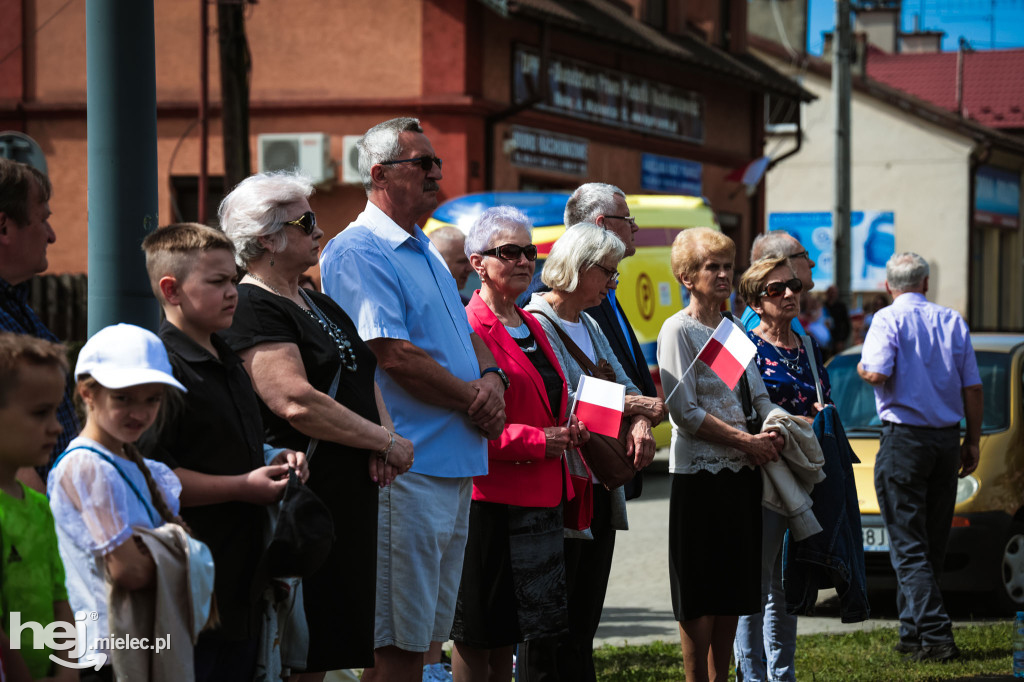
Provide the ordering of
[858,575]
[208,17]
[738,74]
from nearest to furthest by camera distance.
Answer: [858,575], [208,17], [738,74]

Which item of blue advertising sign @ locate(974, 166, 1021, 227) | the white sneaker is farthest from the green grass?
blue advertising sign @ locate(974, 166, 1021, 227)

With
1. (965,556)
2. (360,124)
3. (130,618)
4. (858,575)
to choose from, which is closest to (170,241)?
(130,618)

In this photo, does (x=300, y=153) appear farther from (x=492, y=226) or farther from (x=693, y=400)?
(x=492, y=226)

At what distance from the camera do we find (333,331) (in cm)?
416

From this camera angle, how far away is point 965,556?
8297mm

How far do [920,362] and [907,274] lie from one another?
544mm

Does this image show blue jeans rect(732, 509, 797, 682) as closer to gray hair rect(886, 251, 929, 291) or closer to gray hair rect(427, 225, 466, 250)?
gray hair rect(886, 251, 929, 291)

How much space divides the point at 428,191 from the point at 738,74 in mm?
21862

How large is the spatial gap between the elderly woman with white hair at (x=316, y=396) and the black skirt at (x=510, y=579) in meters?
0.81

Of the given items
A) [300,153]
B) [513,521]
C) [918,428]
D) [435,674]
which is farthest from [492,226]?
[300,153]

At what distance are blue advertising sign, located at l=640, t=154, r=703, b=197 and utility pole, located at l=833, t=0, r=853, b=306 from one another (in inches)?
141

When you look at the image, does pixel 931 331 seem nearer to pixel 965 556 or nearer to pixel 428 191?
pixel 965 556

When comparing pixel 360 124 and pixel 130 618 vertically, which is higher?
pixel 360 124

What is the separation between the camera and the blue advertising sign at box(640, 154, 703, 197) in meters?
23.8
